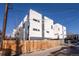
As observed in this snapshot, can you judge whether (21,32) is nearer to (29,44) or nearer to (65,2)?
(29,44)

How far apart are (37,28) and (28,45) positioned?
1.00m

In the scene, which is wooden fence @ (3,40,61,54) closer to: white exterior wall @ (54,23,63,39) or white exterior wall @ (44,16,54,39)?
white exterior wall @ (54,23,63,39)

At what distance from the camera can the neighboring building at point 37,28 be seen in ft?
22.2

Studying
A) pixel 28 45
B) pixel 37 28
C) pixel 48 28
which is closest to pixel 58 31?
pixel 48 28

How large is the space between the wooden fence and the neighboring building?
207 mm

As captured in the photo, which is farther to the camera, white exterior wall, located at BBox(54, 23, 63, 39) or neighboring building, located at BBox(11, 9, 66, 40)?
white exterior wall, located at BBox(54, 23, 63, 39)

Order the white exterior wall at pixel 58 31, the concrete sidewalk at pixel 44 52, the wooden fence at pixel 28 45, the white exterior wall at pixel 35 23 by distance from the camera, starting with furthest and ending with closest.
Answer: the white exterior wall at pixel 58 31 < the white exterior wall at pixel 35 23 < the wooden fence at pixel 28 45 < the concrete sidewalk at pixel 44 52

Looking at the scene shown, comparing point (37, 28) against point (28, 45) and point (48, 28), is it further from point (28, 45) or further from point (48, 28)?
point (28, 45)

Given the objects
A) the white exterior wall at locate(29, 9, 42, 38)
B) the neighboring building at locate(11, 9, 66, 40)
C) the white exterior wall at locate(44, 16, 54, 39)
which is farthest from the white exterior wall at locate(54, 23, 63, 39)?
the white exterior wall at locate(29, 9, 42, 38)

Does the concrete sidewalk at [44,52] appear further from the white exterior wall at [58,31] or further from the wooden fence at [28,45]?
the white exterior wall at [58,31]

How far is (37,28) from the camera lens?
7.49m

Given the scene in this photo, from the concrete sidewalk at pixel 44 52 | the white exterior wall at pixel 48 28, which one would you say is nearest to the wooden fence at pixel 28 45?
the concrete sidewalk at pixel 44 52

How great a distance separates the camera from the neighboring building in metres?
6.76

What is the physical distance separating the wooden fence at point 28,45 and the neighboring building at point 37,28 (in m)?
0.21
